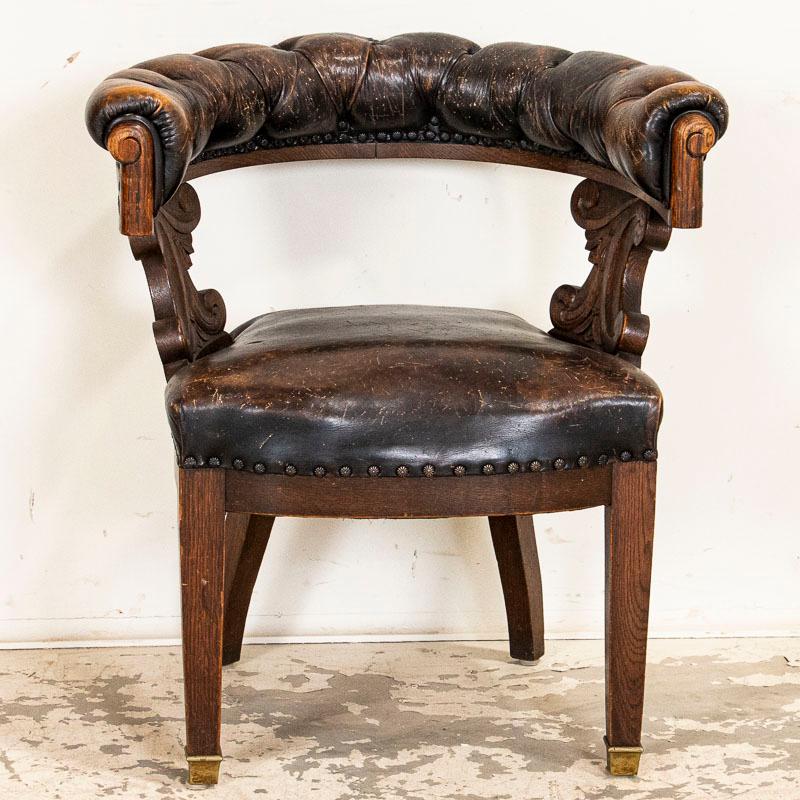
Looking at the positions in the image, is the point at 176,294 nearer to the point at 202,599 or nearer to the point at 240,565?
the point at 202,599

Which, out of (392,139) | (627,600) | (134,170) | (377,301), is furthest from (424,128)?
(627,600)

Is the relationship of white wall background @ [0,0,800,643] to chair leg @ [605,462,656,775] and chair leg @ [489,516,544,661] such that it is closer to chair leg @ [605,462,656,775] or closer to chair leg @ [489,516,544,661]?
chair leg @ [489,516,544,661]

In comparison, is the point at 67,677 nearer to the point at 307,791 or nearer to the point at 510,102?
the point at 307,791

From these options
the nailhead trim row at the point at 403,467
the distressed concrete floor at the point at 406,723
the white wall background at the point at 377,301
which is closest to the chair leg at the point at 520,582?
the distressed concrete floor at the point at 406,723

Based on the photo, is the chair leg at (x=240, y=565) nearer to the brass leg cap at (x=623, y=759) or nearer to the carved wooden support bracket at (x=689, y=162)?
the brass leg cap at (x=623, y=759)

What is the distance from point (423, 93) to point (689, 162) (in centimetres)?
54

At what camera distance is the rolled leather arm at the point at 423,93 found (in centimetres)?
132

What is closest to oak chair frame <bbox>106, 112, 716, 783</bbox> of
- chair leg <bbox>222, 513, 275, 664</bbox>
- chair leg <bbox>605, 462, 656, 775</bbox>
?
chair leg <bbox>605, 462, 656, 775</bbox>

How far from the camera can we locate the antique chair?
4.22 ft

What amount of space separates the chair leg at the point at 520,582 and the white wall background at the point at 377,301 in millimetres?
143

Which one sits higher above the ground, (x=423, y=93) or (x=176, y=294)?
(x=423, y=93)

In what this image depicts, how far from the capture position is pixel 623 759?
4.79ft

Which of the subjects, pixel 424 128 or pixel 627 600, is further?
pixel 424 128

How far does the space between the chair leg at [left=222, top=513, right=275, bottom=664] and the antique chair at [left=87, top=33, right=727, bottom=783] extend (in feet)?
0.98
